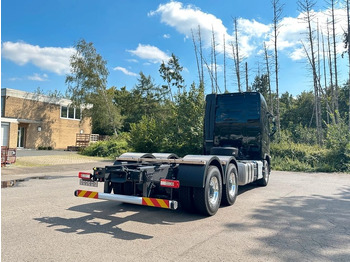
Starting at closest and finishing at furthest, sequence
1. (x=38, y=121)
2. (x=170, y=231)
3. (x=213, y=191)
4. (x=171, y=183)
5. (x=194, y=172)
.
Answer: (x=170, y=231) < (x=171, y=183) < (x=194, y=172) < (x=213, y=191) < (x=38, y=121)

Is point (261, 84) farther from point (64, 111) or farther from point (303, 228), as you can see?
point (303, 228)

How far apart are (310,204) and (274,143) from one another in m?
12.7

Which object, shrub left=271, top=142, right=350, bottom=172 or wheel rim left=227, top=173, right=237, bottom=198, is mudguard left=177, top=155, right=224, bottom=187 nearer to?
wheel rim left=227, top=173, right=237, bottom=198

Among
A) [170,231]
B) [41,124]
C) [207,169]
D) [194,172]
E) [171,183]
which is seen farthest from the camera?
[41,124]

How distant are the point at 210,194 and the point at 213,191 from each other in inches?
5.4

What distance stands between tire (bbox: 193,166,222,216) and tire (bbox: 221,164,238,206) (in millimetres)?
397

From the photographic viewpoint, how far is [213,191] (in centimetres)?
589

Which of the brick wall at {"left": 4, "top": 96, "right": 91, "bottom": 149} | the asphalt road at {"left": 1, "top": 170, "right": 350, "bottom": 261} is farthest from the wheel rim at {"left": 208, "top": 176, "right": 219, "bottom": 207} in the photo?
the brick wall at {"left": 4, "top": 96, "right": 91, "bottom": 149}

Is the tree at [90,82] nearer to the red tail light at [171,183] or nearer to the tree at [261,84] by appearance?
the tree at [261,84]

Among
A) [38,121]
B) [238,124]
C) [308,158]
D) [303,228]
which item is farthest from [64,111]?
[303,228]

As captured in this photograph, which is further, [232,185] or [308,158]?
[308,158]

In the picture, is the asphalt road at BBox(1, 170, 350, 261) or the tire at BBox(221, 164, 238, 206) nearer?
the asphalt road at BBox(1, 170, 350, 261)

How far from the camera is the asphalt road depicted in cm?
377

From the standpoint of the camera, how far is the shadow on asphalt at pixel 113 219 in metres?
4.74
